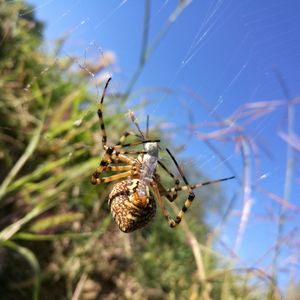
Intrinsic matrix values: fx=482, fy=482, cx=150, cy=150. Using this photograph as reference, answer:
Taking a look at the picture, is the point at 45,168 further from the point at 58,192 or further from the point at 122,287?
the point at 122,287

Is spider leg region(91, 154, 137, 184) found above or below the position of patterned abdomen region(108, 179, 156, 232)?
above

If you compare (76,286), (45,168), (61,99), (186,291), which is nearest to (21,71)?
(61,99)

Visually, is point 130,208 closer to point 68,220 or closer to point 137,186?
point 137,186

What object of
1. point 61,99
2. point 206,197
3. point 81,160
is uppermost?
point 61,99

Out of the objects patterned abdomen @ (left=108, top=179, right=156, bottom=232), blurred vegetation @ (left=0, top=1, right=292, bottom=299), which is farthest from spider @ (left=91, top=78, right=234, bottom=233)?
blurred vegetation @ (left=0, top=1, right=292, bottom=299)

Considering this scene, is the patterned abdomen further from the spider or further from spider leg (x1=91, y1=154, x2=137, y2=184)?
spider leg (x1=91, y1=154, x2=137, y2=184)

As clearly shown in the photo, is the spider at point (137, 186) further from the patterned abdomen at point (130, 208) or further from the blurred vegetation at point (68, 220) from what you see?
the blurred vegetation at point (68, 220)
